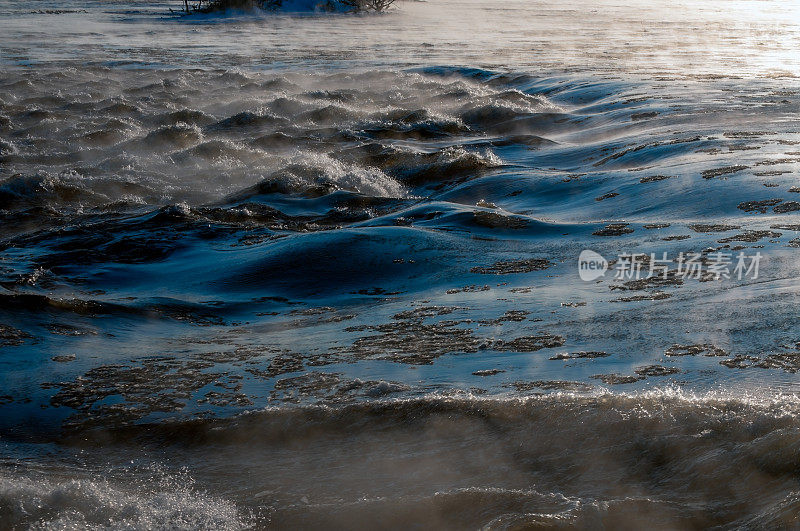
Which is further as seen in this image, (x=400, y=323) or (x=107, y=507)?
(x=400, y=323)

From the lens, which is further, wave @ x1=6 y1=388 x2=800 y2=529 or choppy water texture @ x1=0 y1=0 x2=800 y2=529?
choppy water texture @ x1=0 y1=0 x2=800 y2=529

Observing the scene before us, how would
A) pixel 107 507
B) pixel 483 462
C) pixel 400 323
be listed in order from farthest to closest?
pixel 400 323 → pixel 483 462 → pixel 107 507

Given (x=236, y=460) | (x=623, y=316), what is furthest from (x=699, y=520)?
(x=623, y=316)

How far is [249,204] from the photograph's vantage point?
664 centimetres

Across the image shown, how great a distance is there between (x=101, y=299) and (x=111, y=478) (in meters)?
2.16

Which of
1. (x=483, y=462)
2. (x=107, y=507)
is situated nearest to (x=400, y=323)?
(x=483, y=462)

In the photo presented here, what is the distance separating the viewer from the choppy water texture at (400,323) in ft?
7.06

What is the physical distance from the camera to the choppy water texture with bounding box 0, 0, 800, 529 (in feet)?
7.06

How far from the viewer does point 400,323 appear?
3627 mm

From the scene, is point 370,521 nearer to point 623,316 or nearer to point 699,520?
point 699,520

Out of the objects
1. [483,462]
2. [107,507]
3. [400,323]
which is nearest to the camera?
[107,507]

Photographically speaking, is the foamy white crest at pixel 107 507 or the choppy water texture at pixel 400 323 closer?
the foamy white crest at pixel 107 507

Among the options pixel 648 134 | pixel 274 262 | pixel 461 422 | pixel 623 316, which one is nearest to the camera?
pixel 461 422

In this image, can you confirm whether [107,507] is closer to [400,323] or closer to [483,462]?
[483,462]
